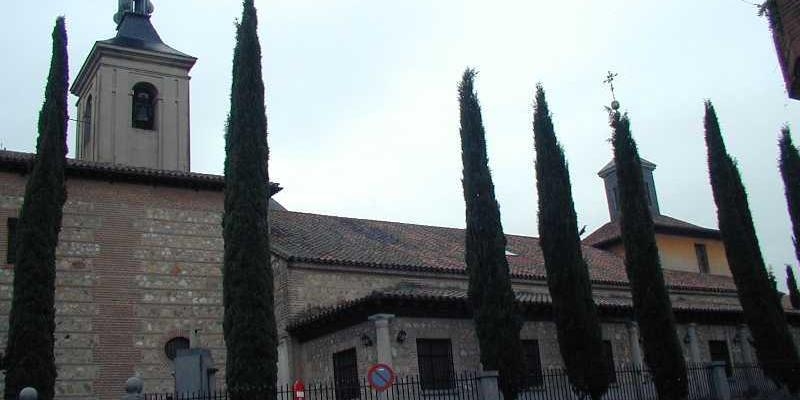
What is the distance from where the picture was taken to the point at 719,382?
1978cm

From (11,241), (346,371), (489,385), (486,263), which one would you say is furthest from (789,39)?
(11,241)

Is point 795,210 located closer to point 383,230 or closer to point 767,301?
point 767,301

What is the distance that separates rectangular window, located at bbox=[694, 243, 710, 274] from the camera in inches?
1268

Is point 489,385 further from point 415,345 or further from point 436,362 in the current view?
point 436,362

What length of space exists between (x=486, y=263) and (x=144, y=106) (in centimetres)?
1278

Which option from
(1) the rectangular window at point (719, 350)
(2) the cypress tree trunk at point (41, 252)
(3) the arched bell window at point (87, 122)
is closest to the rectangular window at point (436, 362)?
(2) the cypress tree trunk at point (41, 252)

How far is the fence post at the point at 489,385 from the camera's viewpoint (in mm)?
15906

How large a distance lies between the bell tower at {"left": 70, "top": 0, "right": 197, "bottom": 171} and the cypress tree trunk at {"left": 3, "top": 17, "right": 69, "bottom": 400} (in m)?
6.41

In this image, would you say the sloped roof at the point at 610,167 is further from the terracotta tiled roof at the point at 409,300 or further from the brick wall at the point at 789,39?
the brick wall at the point at 789,39

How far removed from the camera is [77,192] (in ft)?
63.0

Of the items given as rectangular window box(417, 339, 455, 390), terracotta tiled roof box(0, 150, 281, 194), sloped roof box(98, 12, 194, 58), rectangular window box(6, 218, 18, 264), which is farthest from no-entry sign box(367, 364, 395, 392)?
sloped roof box(98, 12, 194, 58)

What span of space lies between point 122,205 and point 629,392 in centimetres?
1327

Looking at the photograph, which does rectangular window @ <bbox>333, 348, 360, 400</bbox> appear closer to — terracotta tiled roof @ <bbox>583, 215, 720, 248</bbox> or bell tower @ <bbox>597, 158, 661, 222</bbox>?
terracotta tiled roof @ <bbox>583, 215, 720, 248</bbox>

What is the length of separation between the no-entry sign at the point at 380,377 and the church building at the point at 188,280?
389cm
